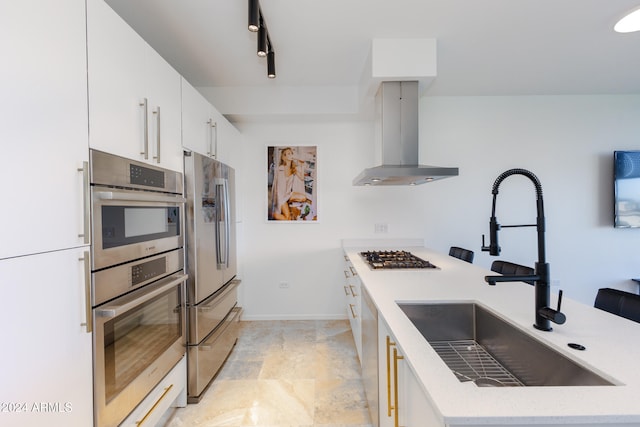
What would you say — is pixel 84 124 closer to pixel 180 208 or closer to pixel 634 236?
pixel 180 208

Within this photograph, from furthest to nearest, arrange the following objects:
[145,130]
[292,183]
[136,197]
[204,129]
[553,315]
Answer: [292,183] → [204,129] → [145,130] → [136,197] → [553,315]

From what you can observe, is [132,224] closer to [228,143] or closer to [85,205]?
[85,205]

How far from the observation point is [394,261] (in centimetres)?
225

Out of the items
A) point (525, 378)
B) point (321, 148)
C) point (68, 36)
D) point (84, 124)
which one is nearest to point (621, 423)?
point (525, 378)

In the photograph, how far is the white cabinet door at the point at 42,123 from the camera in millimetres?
838

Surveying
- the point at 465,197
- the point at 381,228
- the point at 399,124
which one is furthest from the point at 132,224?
the point at 465,197

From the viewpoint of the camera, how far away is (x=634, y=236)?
10.1 feet

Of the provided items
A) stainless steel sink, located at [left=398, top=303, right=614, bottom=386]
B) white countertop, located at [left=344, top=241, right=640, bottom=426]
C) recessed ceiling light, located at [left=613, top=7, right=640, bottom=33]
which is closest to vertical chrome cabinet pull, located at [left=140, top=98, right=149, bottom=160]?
white countertop, located at [left=344, top=241, right=640, bottom=426]

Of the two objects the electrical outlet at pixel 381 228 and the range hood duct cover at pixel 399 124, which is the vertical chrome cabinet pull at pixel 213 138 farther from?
the electrical outlet at pixel 381 228

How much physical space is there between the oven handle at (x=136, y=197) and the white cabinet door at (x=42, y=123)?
88 millimetres

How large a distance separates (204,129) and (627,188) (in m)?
4.20

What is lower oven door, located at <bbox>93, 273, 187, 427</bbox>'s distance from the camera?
1168 millimetres

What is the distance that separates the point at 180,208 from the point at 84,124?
0.76m

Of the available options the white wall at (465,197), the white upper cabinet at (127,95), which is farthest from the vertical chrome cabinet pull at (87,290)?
the white wall at (465,197)
